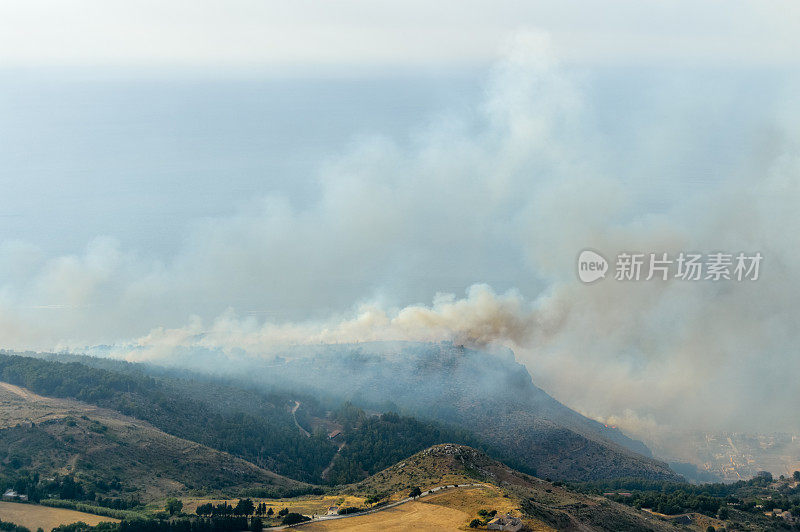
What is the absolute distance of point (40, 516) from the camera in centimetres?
7794

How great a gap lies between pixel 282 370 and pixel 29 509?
103 metres

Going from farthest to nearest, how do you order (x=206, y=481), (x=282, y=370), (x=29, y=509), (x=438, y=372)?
(x=282, y=370)
(x=438, y=372)
(x=206, y=481)
(x=29, y=509)

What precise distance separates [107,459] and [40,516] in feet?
76.4

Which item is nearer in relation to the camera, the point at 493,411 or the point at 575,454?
the point at 575,454

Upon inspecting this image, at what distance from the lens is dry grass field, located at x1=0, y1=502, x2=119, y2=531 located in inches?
2982

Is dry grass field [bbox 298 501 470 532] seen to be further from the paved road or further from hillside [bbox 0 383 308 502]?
hillside [bbox 0 383 308 502]

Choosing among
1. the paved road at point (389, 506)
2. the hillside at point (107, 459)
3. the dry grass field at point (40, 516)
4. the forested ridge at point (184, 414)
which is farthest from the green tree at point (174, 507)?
the forested ridge at point (184, 414)

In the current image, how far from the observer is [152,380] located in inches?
5699

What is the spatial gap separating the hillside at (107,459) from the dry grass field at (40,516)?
623 centimetres

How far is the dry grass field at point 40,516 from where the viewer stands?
75750 millimetres

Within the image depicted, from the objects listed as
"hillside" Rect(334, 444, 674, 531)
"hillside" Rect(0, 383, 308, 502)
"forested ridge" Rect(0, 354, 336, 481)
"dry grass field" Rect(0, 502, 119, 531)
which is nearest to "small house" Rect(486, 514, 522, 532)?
"hillside" Rect(334, 444, 674, 531)

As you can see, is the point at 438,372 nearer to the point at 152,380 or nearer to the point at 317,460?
the point at 317,460

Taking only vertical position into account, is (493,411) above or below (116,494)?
above

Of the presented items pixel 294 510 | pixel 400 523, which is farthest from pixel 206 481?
pixel 400 523
